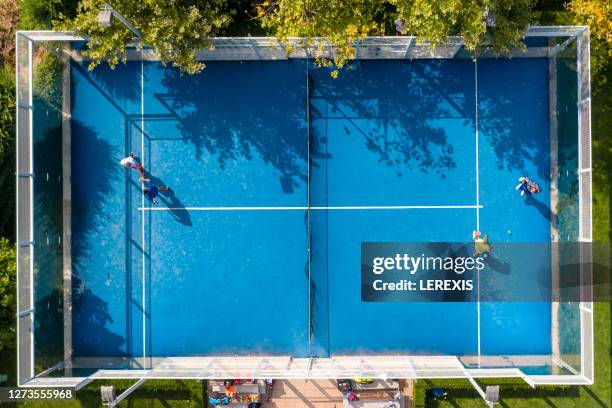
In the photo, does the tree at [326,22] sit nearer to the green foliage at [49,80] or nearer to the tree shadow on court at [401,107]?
the tree shadow on court at [401,107]

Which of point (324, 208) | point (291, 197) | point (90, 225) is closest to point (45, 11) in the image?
point (90, 225)

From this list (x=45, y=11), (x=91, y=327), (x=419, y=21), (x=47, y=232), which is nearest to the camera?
(x=419, y=21)

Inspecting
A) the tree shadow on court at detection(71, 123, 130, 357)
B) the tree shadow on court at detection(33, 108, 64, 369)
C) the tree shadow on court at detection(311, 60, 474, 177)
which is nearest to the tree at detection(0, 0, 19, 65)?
the tree shadow on court at detection(33, 108, 64, 369)

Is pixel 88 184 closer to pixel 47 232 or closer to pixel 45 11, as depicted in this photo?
pixel 47 232

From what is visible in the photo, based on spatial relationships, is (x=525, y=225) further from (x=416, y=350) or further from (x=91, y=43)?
(x=91, y=43)

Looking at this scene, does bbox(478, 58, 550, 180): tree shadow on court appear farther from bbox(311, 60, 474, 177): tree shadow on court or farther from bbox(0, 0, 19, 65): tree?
bbox(0, 0, 19, 65): tree

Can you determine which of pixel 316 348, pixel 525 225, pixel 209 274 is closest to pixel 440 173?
pixel 525 225

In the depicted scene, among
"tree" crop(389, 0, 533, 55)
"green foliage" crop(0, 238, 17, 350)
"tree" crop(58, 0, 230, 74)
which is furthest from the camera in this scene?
"green foliage" crop(0, 238, 17, 350)
